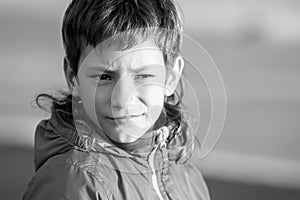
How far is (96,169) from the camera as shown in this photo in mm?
930

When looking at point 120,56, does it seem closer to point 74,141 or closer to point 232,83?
point 74,141

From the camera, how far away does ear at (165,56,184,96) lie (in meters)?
1.03

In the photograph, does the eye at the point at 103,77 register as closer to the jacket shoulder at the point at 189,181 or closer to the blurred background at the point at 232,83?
the jacket shoulder at the point at 189,181

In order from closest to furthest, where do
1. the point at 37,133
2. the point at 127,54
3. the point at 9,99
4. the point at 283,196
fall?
1. the point at 127,54
2. the point at 37,133
3. the point at 283,196
4. the point at 9,99

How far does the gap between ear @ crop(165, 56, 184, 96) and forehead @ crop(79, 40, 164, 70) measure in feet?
0.26

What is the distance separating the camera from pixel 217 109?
1.11 m

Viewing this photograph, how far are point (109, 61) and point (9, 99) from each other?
1.28 metres

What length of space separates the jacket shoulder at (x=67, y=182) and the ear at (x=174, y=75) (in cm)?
19

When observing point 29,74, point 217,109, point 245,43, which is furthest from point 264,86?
point 217,109

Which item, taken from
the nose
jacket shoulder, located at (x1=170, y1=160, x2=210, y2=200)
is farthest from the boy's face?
jacket shoulder, located at (x1=170, y1=160, x2=210, y2=200)

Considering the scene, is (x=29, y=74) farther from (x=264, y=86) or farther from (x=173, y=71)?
(x=173, y=71)

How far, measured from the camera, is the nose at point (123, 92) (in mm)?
910

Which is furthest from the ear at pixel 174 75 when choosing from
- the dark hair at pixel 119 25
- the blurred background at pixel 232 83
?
the blurred background at pixel 232 83

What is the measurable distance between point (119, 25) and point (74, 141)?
19cm
